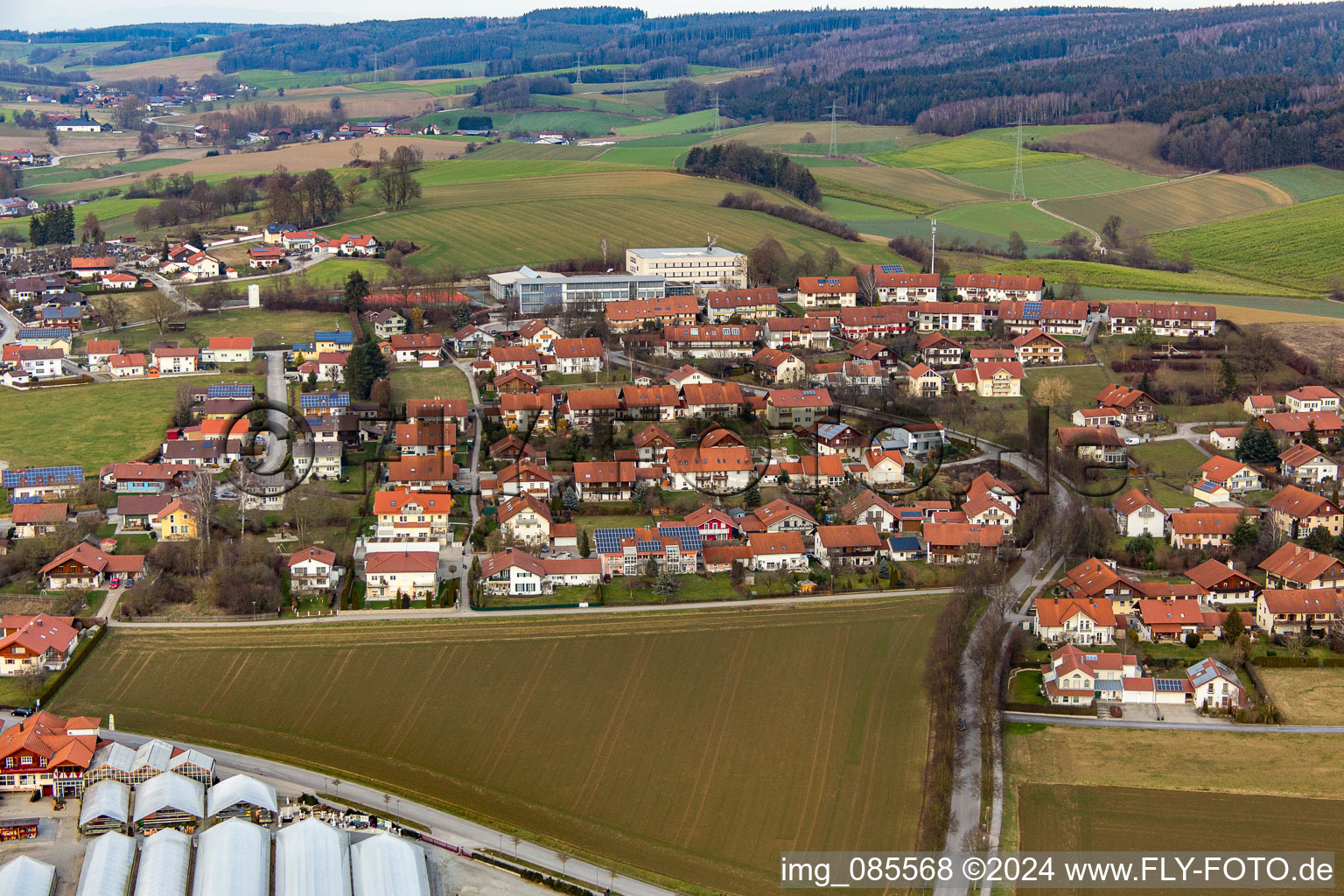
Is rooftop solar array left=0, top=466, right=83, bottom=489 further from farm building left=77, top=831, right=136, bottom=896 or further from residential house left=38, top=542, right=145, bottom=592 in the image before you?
farm building left=77, top=831, right=136, bottom=896

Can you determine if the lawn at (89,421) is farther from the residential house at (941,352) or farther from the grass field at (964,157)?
the grass field at (964,157)

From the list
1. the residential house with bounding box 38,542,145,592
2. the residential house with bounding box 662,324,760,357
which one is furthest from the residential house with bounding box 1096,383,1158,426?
the residential house with bounding box 38,542,145,592

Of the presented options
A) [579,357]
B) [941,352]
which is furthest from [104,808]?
[941,352]

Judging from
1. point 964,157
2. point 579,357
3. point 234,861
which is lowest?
point 234,861

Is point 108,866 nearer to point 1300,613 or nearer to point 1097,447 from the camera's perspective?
point 1300,613

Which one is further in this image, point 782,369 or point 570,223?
point 570,223

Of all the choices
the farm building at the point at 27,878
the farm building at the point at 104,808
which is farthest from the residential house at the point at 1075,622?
the farm building at the point at 27,878

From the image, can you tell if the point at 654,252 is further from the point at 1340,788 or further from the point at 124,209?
the point at 1340,788
